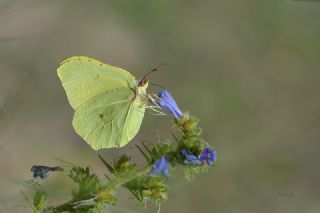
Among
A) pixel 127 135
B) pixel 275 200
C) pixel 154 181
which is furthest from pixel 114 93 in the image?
pixel 275 200

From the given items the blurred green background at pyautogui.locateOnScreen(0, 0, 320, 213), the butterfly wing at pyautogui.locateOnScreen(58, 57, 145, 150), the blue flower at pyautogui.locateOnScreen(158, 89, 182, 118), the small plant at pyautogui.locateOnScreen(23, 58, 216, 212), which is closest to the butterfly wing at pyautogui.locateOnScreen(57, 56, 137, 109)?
the butterfly wing at pyautogui.locateOnScreen(58, 57, 145, 150)

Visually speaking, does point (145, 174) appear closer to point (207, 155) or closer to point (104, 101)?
point (207, 155)

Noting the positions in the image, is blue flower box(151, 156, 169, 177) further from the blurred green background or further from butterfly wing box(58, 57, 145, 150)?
the blurred green background

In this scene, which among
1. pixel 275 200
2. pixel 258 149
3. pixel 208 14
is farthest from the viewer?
pixel 208 14

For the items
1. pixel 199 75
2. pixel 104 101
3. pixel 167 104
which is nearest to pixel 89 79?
pixel 104 101

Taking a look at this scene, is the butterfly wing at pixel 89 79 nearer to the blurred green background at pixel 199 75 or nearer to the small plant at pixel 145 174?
the small plant at pixel 145 174

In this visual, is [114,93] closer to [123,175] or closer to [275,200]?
[123,175]
